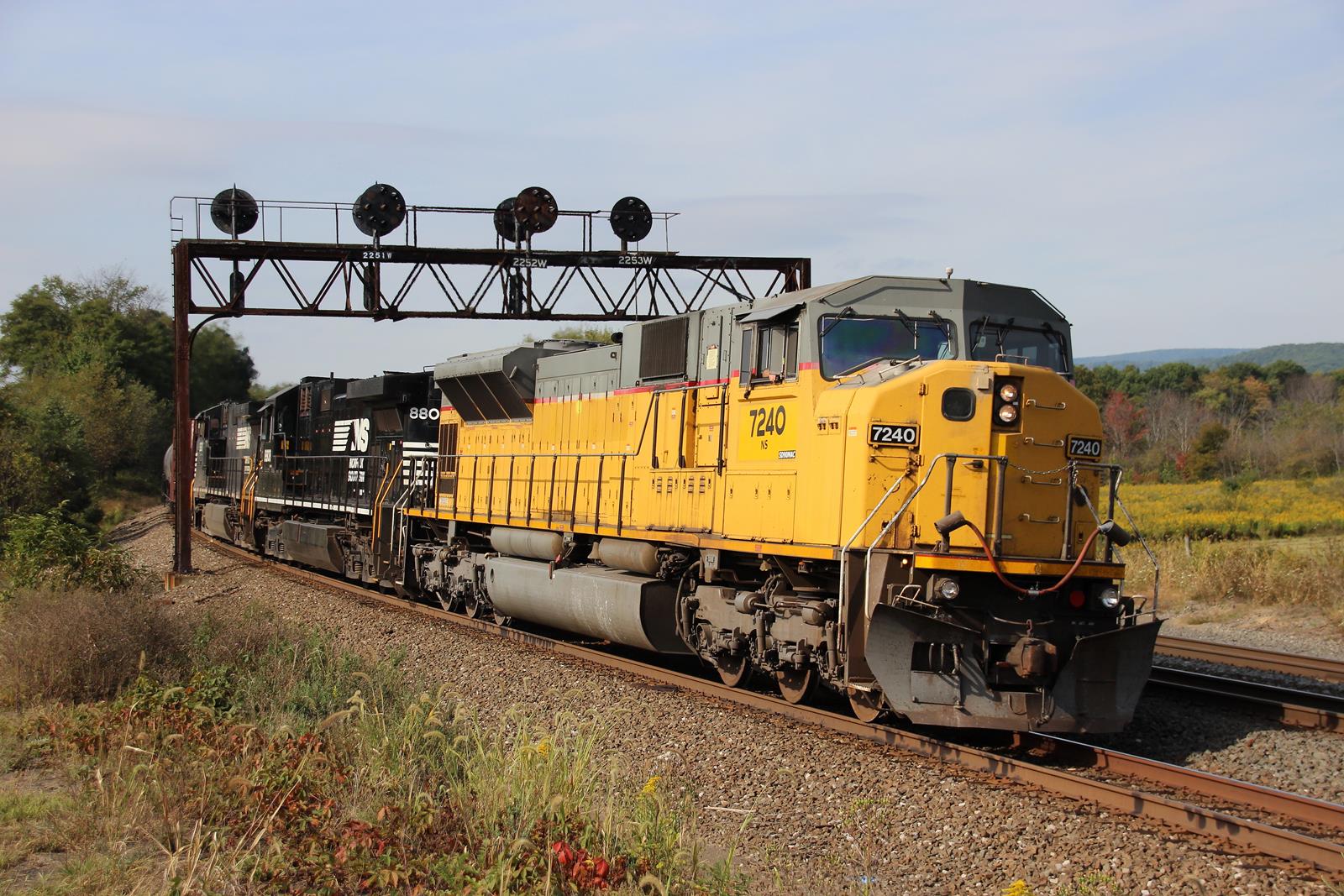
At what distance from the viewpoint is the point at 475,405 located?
16.4 m

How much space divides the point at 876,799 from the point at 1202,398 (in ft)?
278

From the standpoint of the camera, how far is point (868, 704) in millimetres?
8531

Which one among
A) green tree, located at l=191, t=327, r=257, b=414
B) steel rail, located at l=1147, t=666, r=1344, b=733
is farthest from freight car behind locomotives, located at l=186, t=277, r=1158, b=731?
green tree, located at l=191, t=327, r=257, b=414

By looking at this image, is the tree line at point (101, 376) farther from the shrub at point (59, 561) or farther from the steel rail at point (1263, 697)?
the steel rail at point (1263, 697)

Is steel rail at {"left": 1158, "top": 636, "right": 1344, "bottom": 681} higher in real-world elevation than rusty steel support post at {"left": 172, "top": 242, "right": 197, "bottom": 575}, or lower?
lower

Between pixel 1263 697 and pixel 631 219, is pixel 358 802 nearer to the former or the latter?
pixel 1263 697

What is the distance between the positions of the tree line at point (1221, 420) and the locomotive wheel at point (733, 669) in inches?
429

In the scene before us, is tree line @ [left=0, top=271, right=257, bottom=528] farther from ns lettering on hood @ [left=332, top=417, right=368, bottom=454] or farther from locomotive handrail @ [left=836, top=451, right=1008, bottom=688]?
locomotive handrail @ [left=836, top=451, right=1008, bottom=688]

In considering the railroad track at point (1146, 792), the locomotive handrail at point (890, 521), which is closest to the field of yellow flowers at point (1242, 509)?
the railroad track at point (1146, 792)

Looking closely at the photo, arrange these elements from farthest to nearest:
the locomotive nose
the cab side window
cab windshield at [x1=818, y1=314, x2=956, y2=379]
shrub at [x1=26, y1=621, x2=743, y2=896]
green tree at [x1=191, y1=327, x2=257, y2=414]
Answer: green tree at [x1=191, y1=327, x2=257, y2=414], the cab side window, cab windshield at [x1=818, y1=314, x2=956, y2=379], the locomotive nose, shrub at [x1=26, y1=621, x2=743, y2=896]

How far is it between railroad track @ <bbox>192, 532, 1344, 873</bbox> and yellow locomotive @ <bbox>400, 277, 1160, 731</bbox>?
0.27 meters

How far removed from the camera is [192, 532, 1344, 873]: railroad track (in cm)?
588

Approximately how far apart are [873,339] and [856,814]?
3804mm

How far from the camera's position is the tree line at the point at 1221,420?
156 ft
